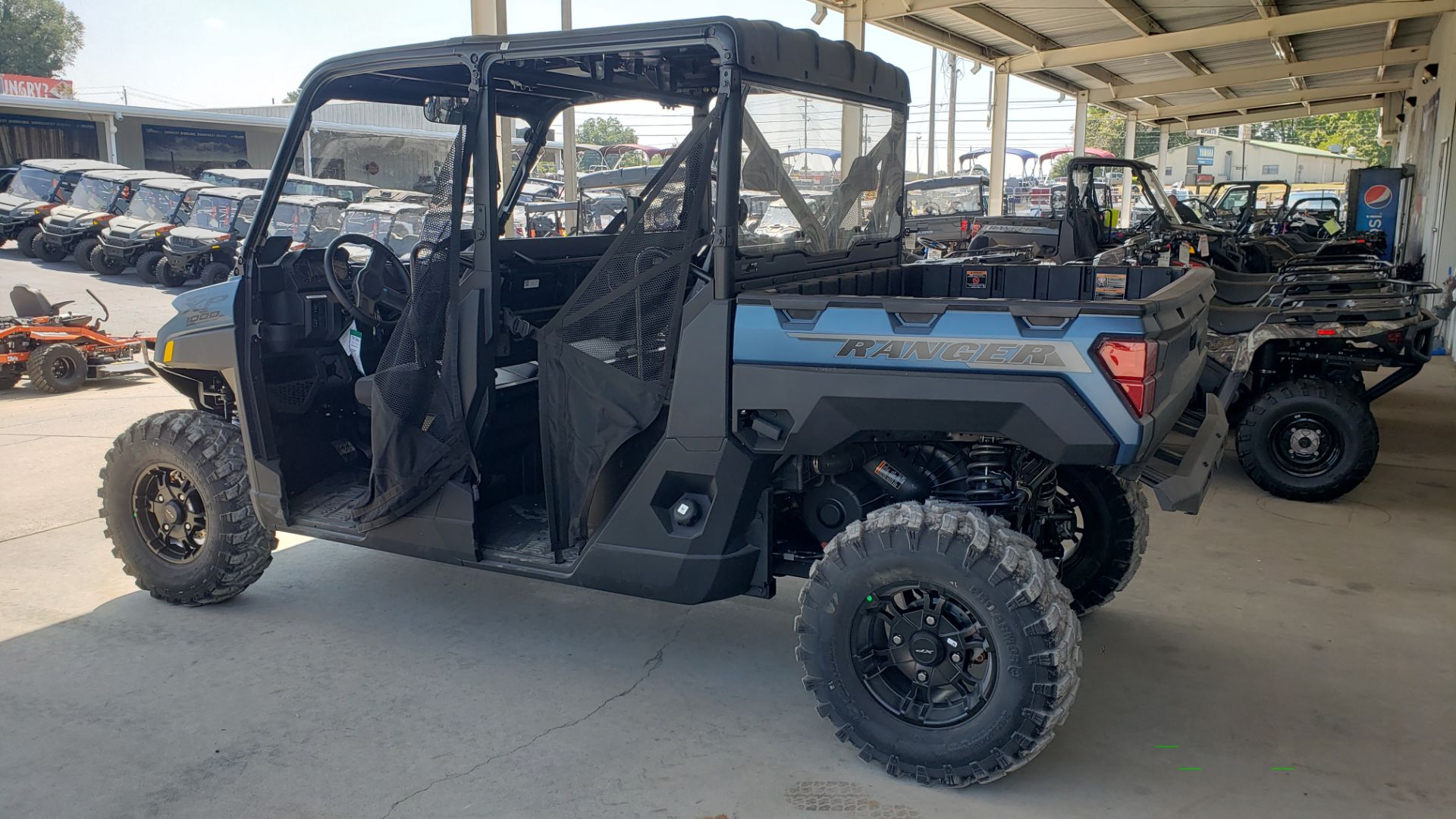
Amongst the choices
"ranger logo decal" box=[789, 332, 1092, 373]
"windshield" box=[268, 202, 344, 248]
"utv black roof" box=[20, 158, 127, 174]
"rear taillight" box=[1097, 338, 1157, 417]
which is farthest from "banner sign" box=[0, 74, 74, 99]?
"rear taillight" box=[1097, 338, 1157, 417]

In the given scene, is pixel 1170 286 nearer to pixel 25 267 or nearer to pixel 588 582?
pixel 588 582

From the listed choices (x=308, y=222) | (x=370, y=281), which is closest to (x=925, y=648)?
(x=370, y=281)

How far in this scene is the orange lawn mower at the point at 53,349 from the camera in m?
9.43

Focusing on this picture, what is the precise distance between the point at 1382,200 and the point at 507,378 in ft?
63.1

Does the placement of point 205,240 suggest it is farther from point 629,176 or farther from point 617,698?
point 617,698

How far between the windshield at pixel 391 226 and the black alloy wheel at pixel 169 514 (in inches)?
51.5

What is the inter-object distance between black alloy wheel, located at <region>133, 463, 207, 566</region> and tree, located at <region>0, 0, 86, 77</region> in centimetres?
5971

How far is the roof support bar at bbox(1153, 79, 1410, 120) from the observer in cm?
2686

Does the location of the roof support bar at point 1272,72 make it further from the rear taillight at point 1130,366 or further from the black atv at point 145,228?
the rear taillight at point 1130,366

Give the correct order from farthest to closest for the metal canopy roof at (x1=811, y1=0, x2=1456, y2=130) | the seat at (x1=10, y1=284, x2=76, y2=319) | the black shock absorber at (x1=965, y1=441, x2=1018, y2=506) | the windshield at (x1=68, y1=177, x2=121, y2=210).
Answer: the windshield at (x1=68, y1=177, x2=121, y2=210) → the metal canopy roof at (x1=811, y1=0, x2=1456, y2=130) → the seat at (x1=10, y1=284, x2=76, y2=319) → the black shock absorber at (x1=965, y1=441, x2=1018, y2=506)

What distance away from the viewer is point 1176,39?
1734 centimetres

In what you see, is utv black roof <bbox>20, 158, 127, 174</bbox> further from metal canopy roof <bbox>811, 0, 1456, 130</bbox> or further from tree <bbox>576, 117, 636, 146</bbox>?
tree <bbox>576, 117, 636, 146</bbox>

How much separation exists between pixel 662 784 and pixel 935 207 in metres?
18.6

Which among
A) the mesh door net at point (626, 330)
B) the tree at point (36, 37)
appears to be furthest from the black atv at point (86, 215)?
the tree at point (36, 37)
